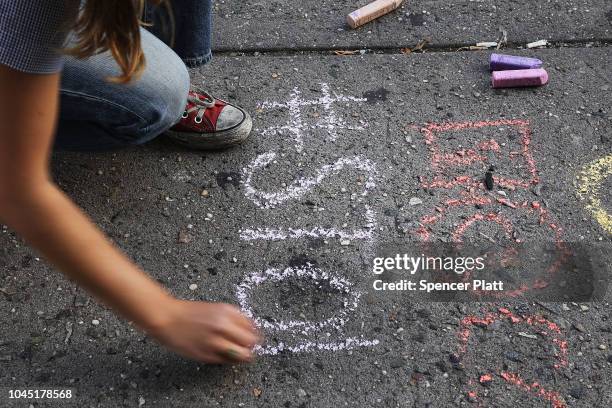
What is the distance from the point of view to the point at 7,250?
1.95 m

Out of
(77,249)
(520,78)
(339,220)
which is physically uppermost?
(77,249)

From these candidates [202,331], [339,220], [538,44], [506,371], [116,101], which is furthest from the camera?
[538,44]

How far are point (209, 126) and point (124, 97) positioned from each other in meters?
0.41

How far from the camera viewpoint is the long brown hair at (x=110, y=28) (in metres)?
1.08

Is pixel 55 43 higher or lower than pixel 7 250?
higher

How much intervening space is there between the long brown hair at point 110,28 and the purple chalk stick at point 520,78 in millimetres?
1622

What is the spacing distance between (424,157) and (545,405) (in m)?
0.90

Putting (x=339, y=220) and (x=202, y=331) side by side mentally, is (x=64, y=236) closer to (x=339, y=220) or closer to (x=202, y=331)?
(x=202, y=331)

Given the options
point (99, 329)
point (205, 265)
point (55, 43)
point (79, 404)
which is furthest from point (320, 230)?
point (55, 43)

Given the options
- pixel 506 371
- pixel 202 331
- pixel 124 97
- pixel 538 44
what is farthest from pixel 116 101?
pixel 538 44

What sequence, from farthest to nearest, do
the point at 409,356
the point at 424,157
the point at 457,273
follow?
the point at 424,157, the point at 457,273, the point at 409,356

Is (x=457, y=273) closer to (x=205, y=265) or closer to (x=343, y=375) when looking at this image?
(x=343, y=375)

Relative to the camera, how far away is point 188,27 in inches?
86.4

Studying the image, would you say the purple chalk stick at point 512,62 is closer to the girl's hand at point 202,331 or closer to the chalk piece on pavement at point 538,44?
the chalk piece on pavement at point 538,44
